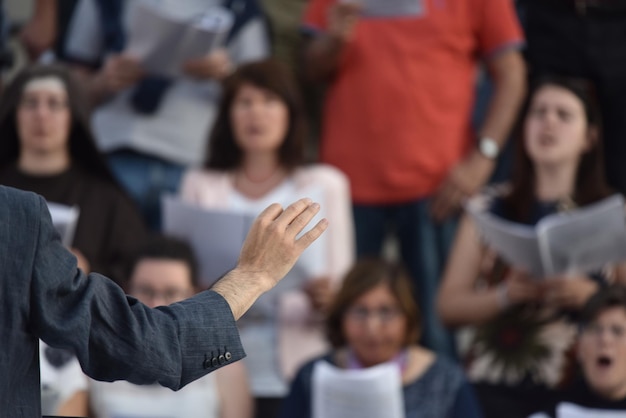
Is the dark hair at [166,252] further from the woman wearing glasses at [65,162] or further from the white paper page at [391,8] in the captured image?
the white paper page at [391,8]

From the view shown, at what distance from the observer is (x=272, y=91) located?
17.2 feet

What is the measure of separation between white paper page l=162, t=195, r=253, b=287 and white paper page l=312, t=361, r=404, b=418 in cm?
61

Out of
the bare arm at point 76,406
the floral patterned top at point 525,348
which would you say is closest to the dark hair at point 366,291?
the floral patterned top at point 525,348

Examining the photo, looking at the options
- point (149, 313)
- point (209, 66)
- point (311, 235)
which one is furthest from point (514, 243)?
point (149, 313)

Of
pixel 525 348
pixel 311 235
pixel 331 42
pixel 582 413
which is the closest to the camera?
pixel 311 235

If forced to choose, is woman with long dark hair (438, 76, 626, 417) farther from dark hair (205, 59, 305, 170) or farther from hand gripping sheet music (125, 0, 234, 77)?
hand gripping sheet music (125, 0, 234, 77)

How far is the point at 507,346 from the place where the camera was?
4.87m

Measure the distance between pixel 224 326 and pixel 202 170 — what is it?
2.74 m

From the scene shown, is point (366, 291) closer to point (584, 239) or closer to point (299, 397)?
point (299, 397)

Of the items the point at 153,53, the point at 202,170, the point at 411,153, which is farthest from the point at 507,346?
the point at 153,53

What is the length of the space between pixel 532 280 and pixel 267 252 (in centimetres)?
228

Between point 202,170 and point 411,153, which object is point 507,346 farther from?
point 202,170

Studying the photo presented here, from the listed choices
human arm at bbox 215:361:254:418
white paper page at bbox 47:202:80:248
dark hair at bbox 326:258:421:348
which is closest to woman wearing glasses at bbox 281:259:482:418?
dark hair at bbox 326:258:421:348

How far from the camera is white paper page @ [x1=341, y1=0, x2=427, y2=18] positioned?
5.37 meters
